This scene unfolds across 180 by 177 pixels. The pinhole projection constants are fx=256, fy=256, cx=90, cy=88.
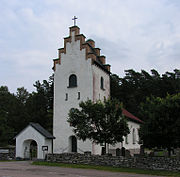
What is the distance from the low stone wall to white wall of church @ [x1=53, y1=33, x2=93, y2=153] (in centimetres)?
646

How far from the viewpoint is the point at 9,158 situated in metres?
32.0

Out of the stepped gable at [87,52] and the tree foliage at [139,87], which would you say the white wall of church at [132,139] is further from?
the tree foliage at [139,87]

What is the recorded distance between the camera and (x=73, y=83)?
35.3 m

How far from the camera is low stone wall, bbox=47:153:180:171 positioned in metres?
20.7

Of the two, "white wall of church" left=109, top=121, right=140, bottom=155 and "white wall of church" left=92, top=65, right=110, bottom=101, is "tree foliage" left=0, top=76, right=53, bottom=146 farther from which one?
"white wall of church" left=92, top=65, right=110, bottom=101

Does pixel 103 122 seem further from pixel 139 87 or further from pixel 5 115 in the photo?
pixel 139 87

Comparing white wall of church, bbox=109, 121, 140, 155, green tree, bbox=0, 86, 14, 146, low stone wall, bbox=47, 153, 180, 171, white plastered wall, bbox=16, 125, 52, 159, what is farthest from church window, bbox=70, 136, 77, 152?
green tree, bbox=0, 86, 14, 146

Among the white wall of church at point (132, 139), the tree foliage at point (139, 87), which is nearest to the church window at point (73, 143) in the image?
the white wall of church at point (132, 139)

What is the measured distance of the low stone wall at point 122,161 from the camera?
20672 mm

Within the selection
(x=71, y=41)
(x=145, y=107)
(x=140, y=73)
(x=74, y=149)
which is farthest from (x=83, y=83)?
(x=140, y=73)

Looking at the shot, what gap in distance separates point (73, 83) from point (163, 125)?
54.4 ft

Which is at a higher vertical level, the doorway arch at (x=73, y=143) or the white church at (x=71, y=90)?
the white church at (x=71, y=90)

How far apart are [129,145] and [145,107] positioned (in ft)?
61.1

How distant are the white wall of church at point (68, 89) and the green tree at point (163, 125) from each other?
1201 centimetres
